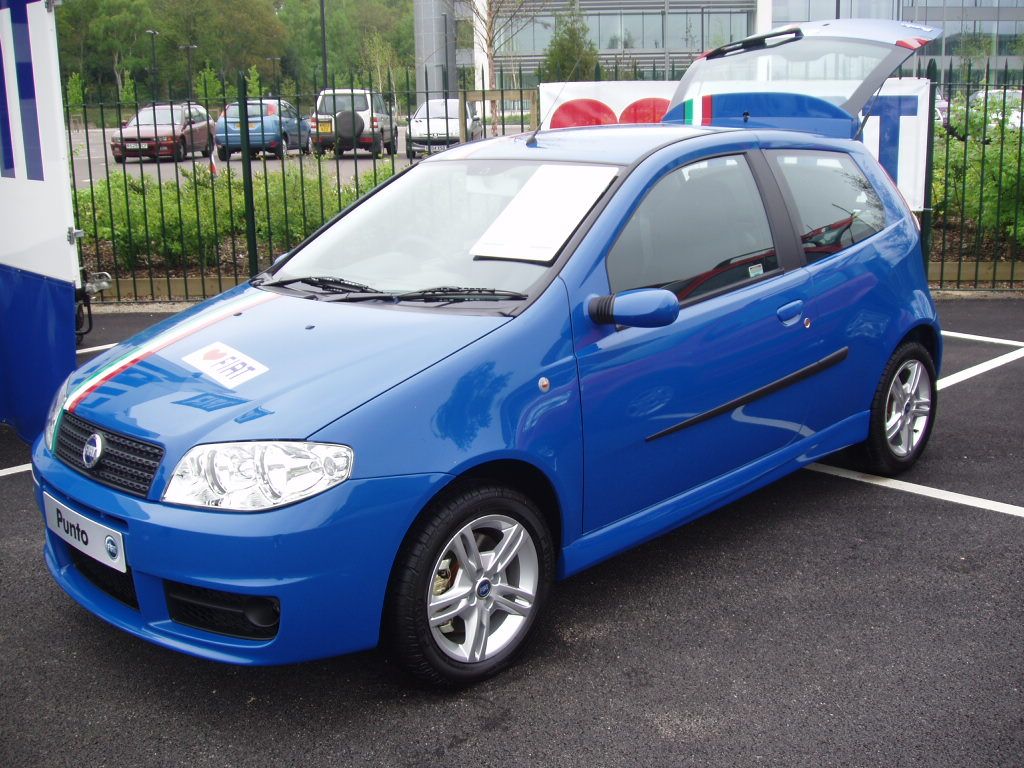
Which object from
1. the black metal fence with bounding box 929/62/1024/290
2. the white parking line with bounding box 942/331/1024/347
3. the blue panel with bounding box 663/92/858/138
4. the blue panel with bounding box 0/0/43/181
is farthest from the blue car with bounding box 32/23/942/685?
the black metal fence with bounding box 929/62/1024/290

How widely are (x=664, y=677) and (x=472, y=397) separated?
1048 millimetres

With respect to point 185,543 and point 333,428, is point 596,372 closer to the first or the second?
point 333,428

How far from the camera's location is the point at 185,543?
2844 mm

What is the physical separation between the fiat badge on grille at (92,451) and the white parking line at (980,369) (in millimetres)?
5180

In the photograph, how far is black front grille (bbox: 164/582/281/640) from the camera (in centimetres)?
290

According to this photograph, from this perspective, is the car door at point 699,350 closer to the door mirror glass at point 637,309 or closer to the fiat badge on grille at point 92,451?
the door mirror glass at point 637,309

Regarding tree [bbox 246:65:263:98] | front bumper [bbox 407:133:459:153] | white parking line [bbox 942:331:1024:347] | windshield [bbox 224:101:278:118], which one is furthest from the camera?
tree [bbox 246:65:263:98]

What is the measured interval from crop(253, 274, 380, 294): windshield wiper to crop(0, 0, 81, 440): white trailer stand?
165 cm

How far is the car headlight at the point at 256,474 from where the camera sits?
112 inches

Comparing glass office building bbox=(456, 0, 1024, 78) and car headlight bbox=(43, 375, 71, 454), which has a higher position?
glass office building bbox=(456, 0, 1024, 78)

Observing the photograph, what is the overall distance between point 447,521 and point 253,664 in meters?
0.64

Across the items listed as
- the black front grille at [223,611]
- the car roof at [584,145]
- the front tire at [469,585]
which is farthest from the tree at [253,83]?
the black front grille at [223,611]

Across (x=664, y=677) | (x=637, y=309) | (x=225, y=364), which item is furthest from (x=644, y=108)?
(x=664, y=677)

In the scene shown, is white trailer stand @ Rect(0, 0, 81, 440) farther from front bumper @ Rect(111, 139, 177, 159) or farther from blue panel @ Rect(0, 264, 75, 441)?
front bumper @ Rect(111, 139, 177, 159)
